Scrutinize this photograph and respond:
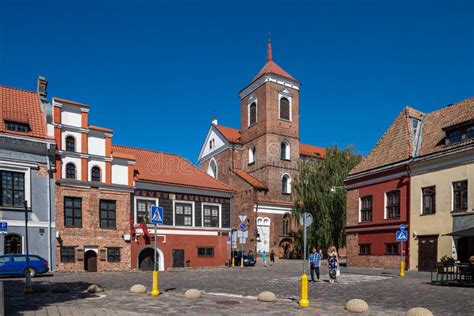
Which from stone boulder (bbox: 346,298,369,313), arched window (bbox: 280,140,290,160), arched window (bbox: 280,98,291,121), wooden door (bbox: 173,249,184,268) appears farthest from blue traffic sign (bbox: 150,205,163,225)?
arched window (bbox: 280,98,291,121)

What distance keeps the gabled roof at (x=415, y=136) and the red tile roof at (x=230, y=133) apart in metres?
26.3

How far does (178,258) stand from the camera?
119 feet

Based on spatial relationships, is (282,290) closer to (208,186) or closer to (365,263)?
(365,263)

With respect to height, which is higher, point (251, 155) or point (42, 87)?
point (42, 87)

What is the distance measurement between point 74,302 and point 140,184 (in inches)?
902

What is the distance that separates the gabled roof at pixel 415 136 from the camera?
2767 centimetres

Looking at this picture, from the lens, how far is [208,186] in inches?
1555

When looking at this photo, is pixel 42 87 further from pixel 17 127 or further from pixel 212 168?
pixel 212 168

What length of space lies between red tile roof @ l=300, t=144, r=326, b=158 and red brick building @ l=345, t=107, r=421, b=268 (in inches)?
1006

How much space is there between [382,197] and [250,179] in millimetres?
24268

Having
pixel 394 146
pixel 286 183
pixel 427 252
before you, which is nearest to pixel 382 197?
pixel 394 146

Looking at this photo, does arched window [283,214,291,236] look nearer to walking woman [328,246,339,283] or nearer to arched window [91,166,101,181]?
arched window [91,166,101,181]

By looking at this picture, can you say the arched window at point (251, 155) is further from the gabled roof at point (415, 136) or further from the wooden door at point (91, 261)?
the wooden door at point (91, 261)

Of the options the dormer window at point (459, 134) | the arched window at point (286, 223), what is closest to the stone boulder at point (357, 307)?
the dormer window at point (459, 134)
